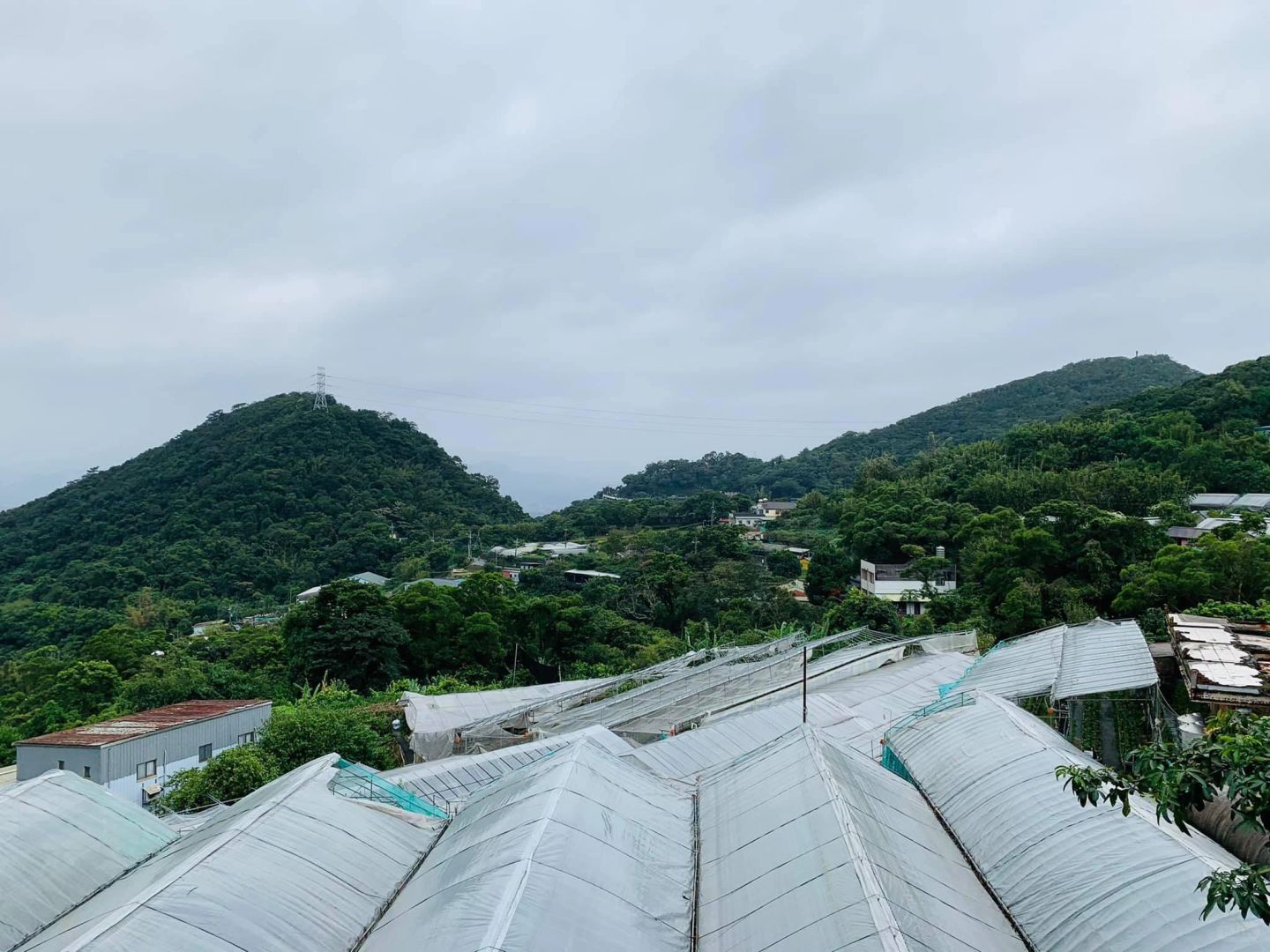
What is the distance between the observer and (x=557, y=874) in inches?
258

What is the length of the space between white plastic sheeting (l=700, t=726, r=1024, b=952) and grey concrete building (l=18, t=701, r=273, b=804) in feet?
43.9

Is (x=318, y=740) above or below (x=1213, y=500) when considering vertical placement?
below

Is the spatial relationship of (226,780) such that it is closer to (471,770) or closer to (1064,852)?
(471,770)

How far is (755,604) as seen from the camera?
103ft

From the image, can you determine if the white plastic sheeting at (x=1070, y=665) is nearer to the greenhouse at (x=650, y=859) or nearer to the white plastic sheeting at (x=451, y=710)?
the greenhouse at (x=650, y=859)

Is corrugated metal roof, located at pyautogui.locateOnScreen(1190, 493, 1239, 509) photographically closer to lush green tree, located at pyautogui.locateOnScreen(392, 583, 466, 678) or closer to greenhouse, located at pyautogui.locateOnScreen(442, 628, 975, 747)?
greenhouse, located at pyautogui.locateOnScreen(442, 628, 975, 747)

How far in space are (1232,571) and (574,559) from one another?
3373 cm

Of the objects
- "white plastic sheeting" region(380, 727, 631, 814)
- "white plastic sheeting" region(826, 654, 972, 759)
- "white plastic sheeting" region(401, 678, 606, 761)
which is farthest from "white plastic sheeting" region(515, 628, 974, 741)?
"white plastic sheeting" region(380, 727, 631, 814)

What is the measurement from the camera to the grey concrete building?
16.2 meters

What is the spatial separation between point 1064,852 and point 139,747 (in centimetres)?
1723

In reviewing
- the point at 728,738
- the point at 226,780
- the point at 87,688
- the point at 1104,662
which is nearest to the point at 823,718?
the point at 728,738

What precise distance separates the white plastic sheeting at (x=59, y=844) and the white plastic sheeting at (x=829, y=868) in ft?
19.9

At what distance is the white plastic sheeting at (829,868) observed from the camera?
5.91m

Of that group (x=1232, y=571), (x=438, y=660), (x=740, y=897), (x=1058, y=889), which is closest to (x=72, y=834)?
(x=740, y=897)
